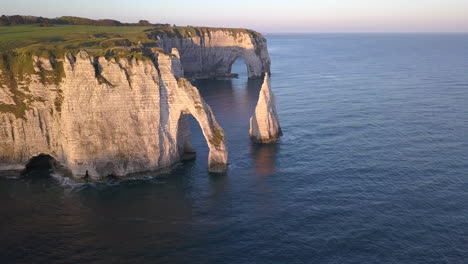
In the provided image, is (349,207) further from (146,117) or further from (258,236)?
(146,117)

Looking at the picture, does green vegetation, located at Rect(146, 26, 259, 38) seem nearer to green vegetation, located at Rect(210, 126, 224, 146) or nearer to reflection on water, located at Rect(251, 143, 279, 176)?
reflection on water, located at Rect(251, 143, 279, 176)

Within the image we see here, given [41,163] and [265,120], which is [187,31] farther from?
[41,163]

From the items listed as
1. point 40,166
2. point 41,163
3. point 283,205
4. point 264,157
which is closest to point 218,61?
point 264,157

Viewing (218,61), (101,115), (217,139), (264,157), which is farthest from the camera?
(218,61)

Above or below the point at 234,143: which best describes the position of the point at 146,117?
above

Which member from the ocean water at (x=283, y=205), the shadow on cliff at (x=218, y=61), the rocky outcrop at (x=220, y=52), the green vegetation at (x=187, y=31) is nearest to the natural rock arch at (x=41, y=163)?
the ocean water at (x=283, y=205)

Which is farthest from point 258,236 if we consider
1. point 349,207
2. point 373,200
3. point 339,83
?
point 339,83

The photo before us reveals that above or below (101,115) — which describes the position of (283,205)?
below
